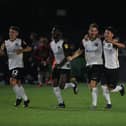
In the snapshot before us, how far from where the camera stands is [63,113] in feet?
50.7

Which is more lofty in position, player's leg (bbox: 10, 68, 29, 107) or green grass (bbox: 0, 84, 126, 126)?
player's leg (bbox: 10, 68, 29, 107)

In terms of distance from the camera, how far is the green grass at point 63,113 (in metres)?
13.7

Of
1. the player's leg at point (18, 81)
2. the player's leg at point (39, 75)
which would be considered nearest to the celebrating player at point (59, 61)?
the player's leg at point (18, 81)

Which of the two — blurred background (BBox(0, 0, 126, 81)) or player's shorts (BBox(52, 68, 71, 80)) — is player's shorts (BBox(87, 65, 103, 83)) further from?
blurred background (BBox(0, 0, 126, 81))

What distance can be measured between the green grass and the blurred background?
10403mm

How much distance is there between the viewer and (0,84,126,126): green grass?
1370 centimetres

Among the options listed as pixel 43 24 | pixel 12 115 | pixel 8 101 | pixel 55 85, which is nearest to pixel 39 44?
pixel 43 24

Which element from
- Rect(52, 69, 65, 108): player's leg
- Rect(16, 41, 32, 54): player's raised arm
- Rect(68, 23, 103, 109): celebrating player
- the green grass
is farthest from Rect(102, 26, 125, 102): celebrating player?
Rect(16, 41, 32, 54): player's raised arm

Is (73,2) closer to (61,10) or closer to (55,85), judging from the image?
(61,10)

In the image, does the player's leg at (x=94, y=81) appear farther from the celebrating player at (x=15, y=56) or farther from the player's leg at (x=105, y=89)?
the celebrating player at (x=15, y=56)

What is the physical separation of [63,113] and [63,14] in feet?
54.9

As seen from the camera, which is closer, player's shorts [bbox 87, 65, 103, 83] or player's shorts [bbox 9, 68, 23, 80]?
player's shorts [bbox 87, 65, 103, 83]

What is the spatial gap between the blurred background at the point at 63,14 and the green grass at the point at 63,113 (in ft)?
34.1

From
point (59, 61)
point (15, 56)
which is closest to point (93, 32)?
point (59, 61)
